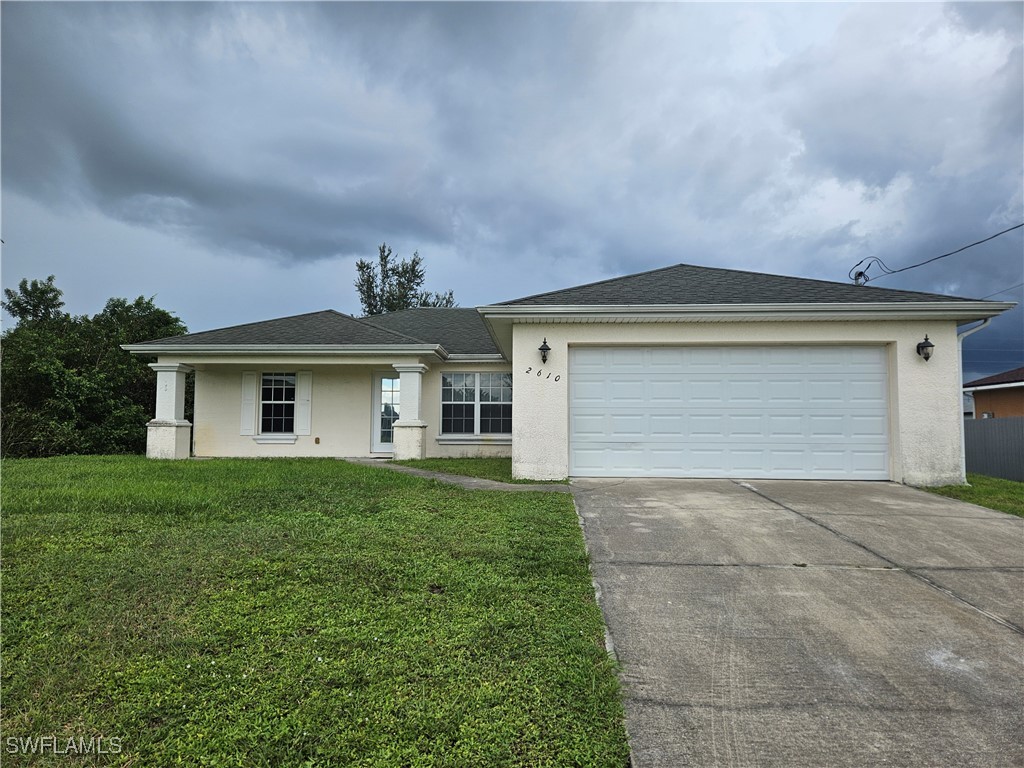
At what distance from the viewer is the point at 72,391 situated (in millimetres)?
13750

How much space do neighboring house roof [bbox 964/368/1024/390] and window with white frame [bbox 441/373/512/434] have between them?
1892 cm

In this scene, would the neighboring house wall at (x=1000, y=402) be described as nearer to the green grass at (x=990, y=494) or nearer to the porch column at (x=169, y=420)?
the green grass at (x=990, y=494)

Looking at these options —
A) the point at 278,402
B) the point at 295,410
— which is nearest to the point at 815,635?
the point at 295,410

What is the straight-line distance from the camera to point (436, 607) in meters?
3.13

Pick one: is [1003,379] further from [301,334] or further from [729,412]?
[301,334]

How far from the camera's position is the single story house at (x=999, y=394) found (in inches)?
719

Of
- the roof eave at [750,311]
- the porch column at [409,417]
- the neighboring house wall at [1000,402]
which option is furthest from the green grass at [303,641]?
the neighboring house wall at [1000,402]

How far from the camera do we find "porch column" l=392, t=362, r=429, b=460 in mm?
11922

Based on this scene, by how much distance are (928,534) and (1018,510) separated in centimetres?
242

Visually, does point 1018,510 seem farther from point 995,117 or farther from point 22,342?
point 22,342


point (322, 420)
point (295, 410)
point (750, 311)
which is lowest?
point (322, 420)

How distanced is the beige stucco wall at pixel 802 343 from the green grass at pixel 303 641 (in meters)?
3.16

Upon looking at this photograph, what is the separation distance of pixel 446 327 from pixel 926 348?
11.5 metres

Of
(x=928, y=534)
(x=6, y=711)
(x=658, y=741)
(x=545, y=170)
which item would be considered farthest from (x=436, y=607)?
(x=545, y=170)
